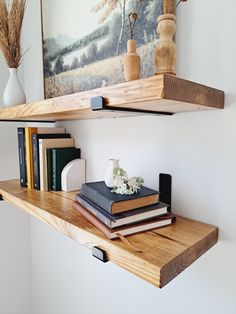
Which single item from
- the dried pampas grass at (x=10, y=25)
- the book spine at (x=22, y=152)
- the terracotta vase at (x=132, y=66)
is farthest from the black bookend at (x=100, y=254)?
the dried pampas grass at (x=10, y=25)

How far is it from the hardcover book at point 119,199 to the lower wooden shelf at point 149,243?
66 mm

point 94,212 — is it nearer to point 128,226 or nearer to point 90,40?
point 128,226

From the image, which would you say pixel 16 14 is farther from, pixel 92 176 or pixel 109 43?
pixel 92 176

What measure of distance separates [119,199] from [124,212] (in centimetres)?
3

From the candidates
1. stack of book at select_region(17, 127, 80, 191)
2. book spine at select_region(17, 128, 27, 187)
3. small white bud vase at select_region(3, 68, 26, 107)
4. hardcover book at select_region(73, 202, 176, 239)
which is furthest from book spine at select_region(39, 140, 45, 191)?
hardcover book at select_region(73, 202, 176, 239)

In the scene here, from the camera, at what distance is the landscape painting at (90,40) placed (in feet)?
2.40

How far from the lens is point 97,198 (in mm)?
653

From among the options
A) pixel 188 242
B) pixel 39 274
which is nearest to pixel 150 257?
pixel 188 242

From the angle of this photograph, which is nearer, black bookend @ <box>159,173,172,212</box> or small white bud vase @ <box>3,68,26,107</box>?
black bookend @ <box>159,173,172,212</box>

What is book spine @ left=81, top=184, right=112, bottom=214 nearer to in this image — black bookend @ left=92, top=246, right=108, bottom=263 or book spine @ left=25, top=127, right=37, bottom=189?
black bookend @ left=92, top=246, right=108, bottom=263

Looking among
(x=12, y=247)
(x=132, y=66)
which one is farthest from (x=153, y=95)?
(x=12, y=247)

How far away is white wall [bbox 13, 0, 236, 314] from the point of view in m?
0.62

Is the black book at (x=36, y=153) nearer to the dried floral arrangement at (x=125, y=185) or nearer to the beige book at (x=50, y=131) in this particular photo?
the beige book at (x=50, y=131)

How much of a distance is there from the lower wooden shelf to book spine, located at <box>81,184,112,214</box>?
0.19ft
